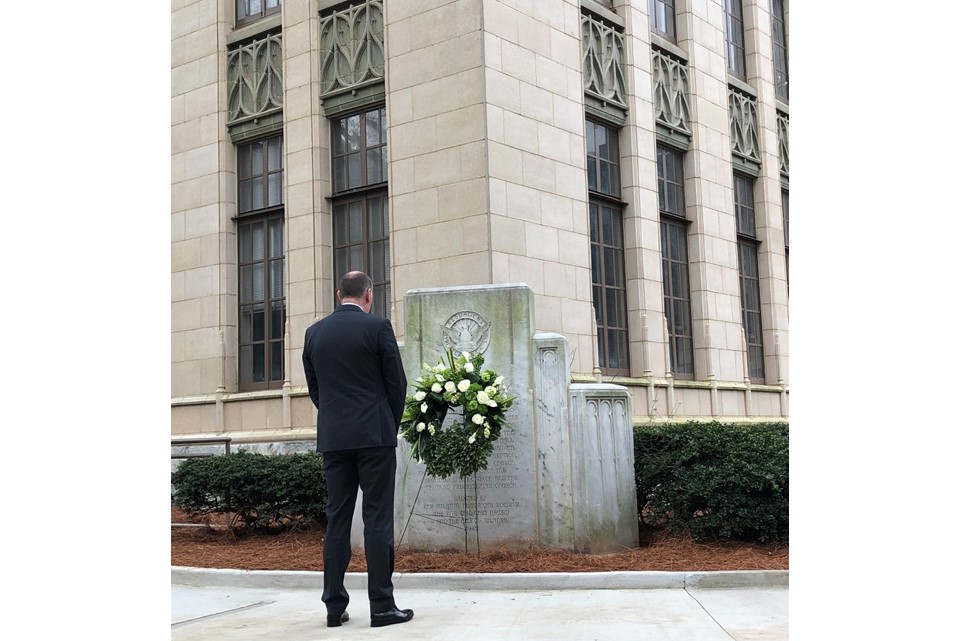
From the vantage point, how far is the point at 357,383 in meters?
6.74

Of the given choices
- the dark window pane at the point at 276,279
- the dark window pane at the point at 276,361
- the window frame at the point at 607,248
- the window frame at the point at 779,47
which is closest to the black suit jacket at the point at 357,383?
the window frame at the point at 607,248

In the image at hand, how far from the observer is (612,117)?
1664cm

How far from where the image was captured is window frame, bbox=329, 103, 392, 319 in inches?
596

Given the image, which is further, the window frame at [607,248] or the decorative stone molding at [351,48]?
the window frame at [607,248]

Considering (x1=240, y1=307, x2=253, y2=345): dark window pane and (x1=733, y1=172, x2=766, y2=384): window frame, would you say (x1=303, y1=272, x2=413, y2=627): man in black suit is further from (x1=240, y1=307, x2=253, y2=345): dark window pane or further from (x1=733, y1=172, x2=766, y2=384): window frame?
(x1=733, y1=172, x2=766, y2=384): window frame

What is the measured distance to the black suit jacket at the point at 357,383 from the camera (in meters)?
6.63

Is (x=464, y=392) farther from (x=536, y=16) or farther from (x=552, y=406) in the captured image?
(x=536, y=16)

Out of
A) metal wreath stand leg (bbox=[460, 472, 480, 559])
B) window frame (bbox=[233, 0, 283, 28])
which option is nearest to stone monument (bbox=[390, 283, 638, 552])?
metal wreath stand leg (bbox=[460, 472, 480, 559])

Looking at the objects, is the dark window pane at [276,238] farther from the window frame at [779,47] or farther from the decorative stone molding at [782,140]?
the window frame at [779,47]

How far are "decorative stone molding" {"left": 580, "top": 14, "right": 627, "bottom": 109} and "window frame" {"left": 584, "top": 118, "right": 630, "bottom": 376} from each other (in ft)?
1.75

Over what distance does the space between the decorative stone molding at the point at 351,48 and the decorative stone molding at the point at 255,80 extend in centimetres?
113

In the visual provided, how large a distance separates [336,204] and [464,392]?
7813 millimetres

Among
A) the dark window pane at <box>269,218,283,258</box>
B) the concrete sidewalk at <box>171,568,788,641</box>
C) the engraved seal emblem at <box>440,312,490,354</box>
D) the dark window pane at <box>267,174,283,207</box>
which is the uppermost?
the dark window pane at <box>267,174,283,207</box>

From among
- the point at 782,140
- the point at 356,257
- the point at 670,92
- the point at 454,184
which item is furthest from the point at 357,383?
the point at 782,140
